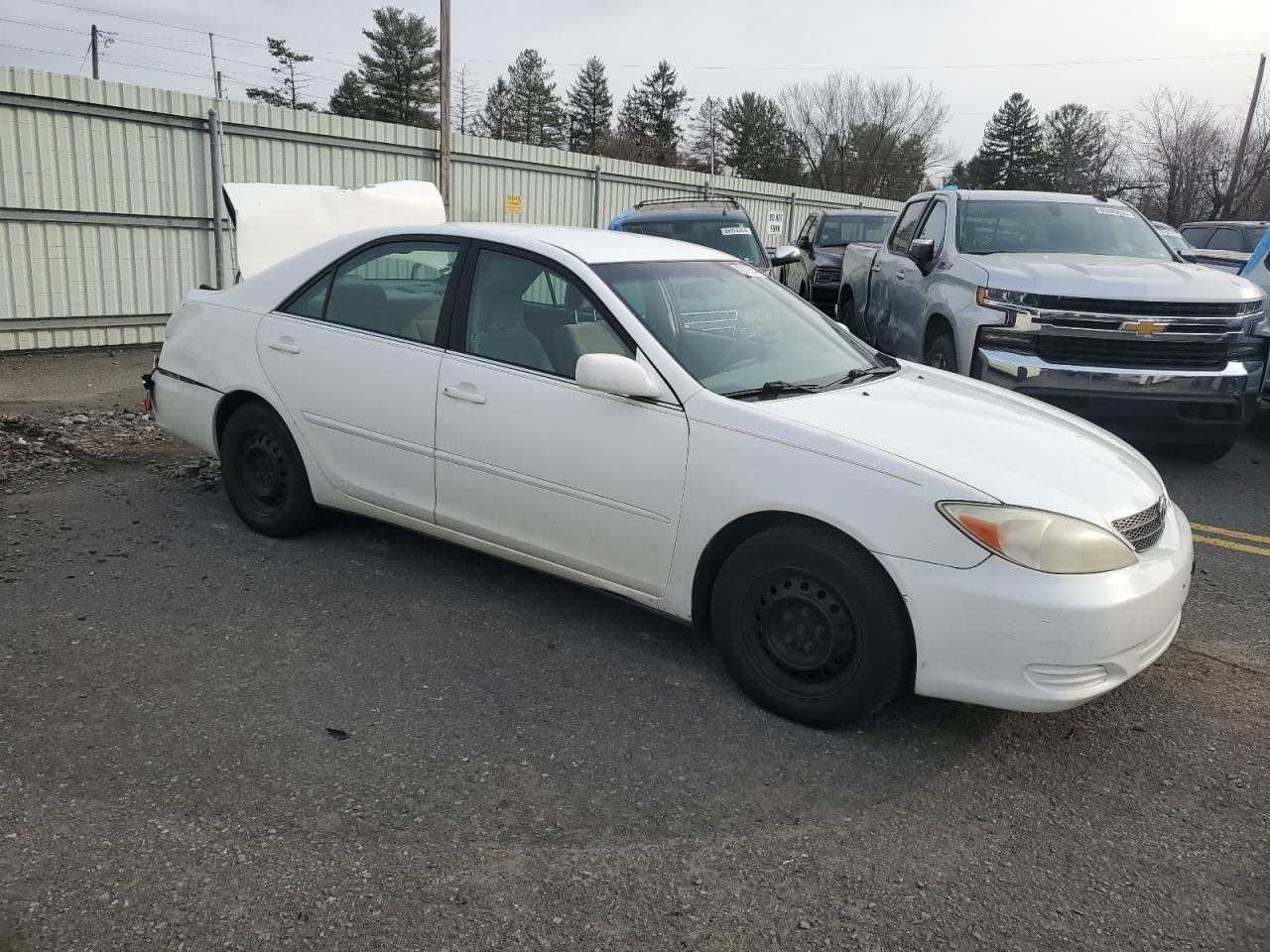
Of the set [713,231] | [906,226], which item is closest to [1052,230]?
[906,226]

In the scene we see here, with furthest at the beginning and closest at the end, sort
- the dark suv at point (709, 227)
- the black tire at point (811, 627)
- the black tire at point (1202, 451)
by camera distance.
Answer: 1. the dark suv at point (709, 227)
2. the black tire at point (1202, 451)
3. the black tire at point (811, 627)

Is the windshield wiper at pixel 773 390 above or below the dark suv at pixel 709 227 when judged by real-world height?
below

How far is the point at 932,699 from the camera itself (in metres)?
3.65

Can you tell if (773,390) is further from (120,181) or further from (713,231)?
(120,181)

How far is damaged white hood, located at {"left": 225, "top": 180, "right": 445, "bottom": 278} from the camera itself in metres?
7.82

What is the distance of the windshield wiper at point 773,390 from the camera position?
3.61 m

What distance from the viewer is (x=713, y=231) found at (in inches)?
427

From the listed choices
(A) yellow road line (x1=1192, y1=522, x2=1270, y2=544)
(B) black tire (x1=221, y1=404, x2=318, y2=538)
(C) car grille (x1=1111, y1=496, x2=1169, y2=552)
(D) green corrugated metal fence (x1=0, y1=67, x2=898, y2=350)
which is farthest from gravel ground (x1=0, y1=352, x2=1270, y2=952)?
(D) green corrugated metal fence (x1=0, y1=67, x2=898, y2=350)

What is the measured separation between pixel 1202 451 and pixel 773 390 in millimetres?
5517

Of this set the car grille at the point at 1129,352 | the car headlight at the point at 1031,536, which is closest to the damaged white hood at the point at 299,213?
the car grille at the point at 1129,352

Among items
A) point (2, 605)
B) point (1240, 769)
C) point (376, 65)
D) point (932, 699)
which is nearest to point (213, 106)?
point (2, 605)

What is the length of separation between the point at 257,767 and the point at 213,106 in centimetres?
1048

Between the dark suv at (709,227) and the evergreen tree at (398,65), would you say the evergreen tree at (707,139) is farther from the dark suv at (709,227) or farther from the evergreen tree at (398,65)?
the dark suv at (709,227)

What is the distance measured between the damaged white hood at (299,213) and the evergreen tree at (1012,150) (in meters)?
66.6
